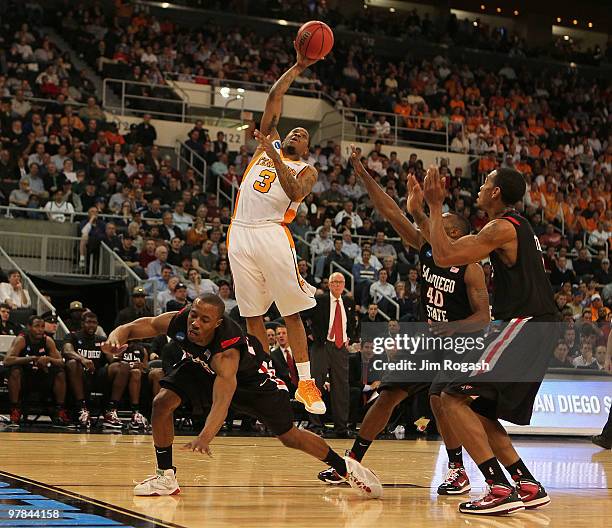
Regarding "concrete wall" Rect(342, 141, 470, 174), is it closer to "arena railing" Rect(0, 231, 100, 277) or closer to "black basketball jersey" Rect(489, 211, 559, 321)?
"arena railing" Rect(0, 231, 100, 277)

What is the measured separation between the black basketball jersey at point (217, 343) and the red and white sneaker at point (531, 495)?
6.06 ft

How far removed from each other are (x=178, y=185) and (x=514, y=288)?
14.5 m

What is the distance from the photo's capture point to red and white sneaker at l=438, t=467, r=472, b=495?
7.31 metres

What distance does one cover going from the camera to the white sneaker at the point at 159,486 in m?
6.29

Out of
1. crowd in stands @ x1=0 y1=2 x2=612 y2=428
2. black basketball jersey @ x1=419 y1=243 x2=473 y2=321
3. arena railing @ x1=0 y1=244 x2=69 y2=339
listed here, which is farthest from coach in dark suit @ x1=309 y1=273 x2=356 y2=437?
black basketball jersey @ x1=419 y1=243 x2=473 y2=321

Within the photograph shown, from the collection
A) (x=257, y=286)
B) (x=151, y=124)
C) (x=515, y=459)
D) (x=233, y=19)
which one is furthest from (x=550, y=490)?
(x=233, y=19)

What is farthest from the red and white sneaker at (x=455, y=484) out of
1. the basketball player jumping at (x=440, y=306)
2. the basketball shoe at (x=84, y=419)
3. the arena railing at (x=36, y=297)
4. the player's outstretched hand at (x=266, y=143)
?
the arena railing at (x=36, y=297)

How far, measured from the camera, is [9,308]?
46.7ft

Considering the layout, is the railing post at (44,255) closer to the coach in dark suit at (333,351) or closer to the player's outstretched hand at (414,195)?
the coach in dark suit at (333,351)

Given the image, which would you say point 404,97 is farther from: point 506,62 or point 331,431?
point 331,431

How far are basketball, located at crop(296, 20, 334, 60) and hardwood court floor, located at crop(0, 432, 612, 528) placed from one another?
338 centimetres

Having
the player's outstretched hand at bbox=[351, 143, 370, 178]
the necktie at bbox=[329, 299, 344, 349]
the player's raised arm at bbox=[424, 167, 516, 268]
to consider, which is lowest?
the necktie at bbox=[329, 299, 344, 349]

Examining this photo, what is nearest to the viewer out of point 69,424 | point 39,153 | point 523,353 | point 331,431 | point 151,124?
point 523,353

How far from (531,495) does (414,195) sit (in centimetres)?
218
